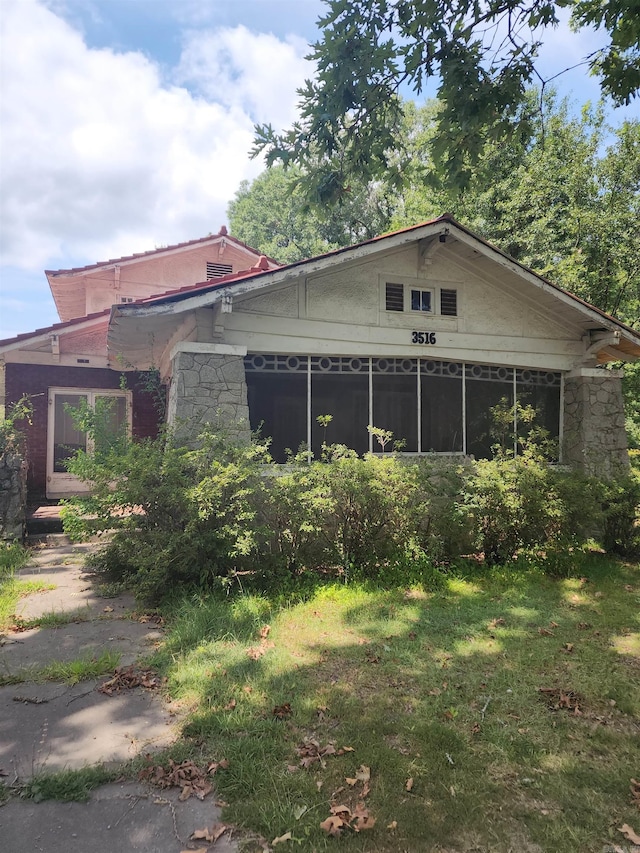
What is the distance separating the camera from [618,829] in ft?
8.65

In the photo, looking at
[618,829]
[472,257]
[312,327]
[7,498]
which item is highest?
[472,257]

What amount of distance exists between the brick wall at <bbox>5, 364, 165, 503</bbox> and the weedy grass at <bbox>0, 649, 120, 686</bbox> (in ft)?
26.7

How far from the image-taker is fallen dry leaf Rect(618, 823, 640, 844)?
100 inches

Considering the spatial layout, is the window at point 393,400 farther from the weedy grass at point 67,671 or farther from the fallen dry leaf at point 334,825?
the fallen dry leaf at point 334,825

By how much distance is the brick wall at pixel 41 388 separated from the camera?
40.7 ft

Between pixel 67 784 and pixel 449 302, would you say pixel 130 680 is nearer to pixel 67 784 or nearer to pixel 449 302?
pixel 67 784

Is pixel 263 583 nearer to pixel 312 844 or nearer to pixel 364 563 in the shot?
pixel 364 563

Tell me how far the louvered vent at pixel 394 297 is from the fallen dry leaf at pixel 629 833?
7.57 meters

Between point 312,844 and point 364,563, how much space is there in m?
4.45

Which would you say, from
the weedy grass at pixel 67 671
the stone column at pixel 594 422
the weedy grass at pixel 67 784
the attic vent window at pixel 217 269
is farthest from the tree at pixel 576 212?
the weedy grass at pixel 67 784

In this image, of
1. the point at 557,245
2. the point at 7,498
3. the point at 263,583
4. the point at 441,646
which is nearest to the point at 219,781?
the point at 441,646

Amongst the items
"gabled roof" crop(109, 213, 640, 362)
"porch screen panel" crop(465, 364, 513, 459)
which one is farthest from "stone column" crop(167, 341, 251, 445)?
"porch screen panel" crop(465, 364, 513, 459)

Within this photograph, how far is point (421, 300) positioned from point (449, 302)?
0.55 meters

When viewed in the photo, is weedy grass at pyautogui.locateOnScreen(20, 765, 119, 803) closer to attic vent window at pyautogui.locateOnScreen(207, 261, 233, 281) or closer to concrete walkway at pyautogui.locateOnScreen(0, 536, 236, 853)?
concrete walkway at pyautogui.locateOnScreen(0, 536, 236, 853)
